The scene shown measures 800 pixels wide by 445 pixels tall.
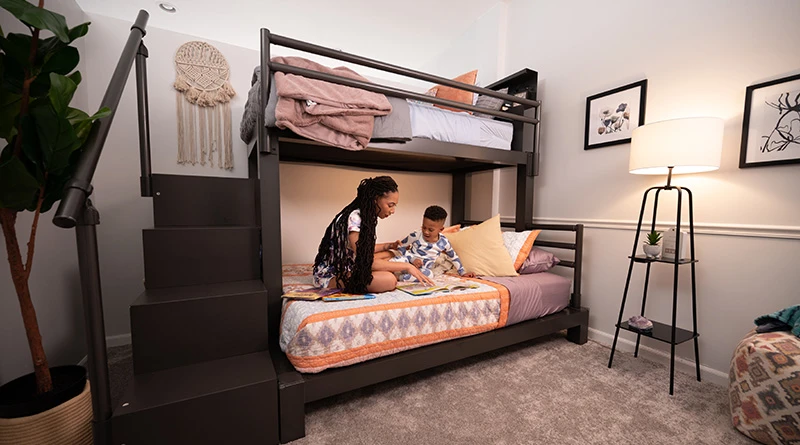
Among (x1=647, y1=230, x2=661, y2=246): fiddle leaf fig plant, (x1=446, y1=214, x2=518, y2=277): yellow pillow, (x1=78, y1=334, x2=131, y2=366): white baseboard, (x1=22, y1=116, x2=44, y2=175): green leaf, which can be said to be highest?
(x1=22, y1=116, x2=44, y2=175): green leaf

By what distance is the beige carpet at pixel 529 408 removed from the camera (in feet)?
4.16

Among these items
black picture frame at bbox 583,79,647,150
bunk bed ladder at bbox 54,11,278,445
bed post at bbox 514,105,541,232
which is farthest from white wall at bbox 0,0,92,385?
black picture frame at bbox 583,79,647,150

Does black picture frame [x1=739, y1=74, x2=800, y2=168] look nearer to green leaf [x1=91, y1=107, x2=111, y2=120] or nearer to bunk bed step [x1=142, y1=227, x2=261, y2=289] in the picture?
bunk bed step [x1=142, y1=227, x2=261, y2=289]

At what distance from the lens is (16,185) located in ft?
3.12

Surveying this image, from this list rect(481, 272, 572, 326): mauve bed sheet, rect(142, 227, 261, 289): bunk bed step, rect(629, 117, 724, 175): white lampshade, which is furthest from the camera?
rect(481, 272, 572, 326): mauve bed sheet

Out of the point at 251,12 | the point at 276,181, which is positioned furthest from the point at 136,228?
the point at 251,12

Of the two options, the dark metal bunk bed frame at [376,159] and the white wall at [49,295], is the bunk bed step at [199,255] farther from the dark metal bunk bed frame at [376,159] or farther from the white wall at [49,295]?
the white wall at [49,295]

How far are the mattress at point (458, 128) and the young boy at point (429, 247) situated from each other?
51cm

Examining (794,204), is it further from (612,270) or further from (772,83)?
(612,270)

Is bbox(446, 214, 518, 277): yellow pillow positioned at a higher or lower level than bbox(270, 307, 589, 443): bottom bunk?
higher

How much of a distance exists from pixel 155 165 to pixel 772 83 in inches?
145

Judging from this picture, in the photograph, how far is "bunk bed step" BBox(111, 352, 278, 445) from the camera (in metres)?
0.98

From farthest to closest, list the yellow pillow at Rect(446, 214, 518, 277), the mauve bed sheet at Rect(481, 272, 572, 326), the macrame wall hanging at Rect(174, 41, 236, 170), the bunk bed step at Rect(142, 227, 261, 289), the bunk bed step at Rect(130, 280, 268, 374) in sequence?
the macrame wall hanging at Rect(174, 41, 236, 170) < the yellow pillow at Rect(446, 214, 518, 277) < the mauve bed sheet at Rect(481, 272, 572, 326) < the bunk bed step at Rect(142, 227, 261, 289) < the bunk bed step at Rect(130, 280, 268, 374)

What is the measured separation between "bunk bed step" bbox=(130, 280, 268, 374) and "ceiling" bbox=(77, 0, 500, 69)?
2299 mm
